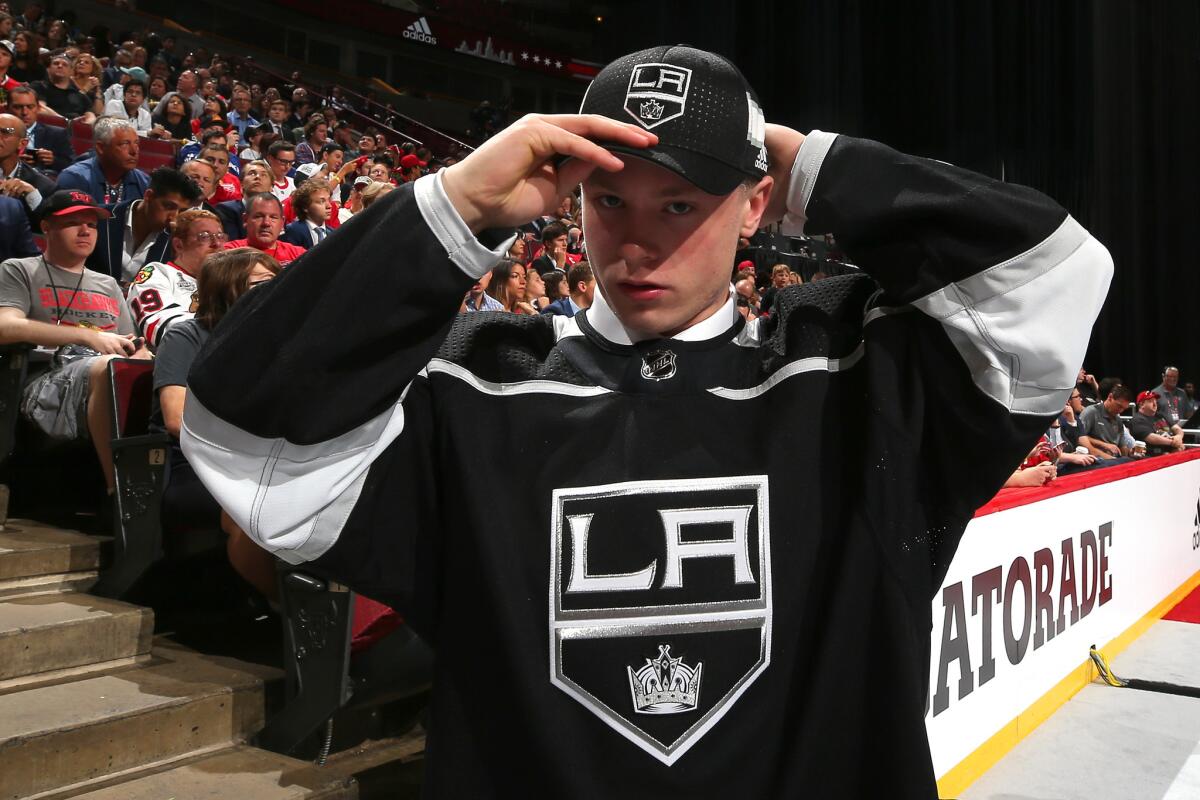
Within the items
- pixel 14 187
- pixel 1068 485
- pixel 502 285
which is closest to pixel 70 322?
pixel 14 187

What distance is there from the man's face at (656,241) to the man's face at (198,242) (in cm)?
328

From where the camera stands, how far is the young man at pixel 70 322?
10.9 ft

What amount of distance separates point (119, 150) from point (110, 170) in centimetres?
15

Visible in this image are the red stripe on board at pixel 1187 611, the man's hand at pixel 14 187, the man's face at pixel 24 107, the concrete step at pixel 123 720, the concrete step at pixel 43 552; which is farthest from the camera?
the man's face at pixel 24 107

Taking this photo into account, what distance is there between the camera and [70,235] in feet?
12.3

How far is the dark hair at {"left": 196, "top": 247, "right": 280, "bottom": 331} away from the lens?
115 inches

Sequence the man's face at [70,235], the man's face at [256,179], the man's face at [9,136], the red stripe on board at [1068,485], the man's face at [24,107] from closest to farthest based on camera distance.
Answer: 1. the red stripe on board at [1068,485]
2. the man's face at [70,235]
3. the man's face at [9,136]
4. the man's face at [256,179]
5. the man's face at [24,107]

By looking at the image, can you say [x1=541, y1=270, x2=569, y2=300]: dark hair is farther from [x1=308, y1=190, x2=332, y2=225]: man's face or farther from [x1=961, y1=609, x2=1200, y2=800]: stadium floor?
[x1=961, y1=609, x2=1200, y2=800]: stadium floor

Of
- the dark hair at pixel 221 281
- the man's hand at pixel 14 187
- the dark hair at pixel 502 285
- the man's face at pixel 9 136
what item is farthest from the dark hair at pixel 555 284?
the dark hair at pixel 221 281

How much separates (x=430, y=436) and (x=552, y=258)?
6729 mm

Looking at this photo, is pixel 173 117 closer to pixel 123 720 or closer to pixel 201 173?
pixel 201 173

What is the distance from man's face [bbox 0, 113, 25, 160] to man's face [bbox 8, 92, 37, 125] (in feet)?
4.05

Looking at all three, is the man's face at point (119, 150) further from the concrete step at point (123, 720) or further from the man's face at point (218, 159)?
the concrete step at point (123, 720)

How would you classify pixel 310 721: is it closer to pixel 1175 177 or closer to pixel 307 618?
pixel 307 618
